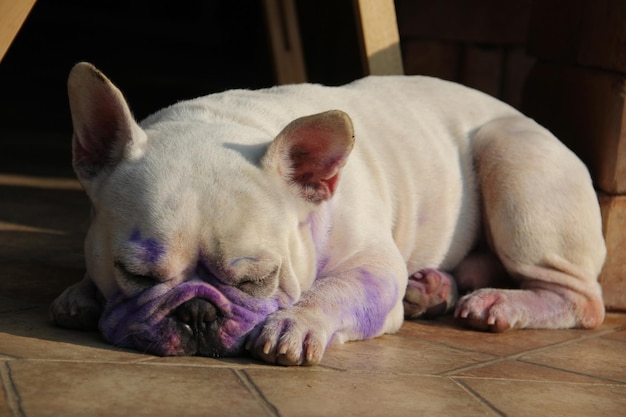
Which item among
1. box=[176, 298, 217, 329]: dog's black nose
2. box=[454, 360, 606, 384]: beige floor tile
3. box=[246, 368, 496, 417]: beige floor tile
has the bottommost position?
box=[454, 360, 606, 384]: beige floor tile

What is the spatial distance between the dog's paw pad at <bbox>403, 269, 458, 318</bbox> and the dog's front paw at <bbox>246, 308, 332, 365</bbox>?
996mm

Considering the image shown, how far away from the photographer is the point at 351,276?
11.9 ft

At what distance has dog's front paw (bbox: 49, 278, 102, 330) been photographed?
341 cm

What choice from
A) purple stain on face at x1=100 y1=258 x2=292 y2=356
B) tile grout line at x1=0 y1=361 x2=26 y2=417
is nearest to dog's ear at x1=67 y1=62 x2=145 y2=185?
purple stain on face at x1=100 y1=258 x2=292 y2=356

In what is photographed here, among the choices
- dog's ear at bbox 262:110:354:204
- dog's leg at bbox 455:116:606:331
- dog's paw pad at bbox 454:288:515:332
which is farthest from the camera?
dog's leg at bbox 455:116:606:331

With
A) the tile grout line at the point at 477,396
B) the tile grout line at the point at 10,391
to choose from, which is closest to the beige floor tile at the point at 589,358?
the tile grout line at the point at 477,396

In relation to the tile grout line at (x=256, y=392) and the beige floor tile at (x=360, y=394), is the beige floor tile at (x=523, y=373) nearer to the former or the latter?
the beige floor tile at (x=360, y=394)

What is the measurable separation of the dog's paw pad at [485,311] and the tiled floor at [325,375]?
0.16 ft

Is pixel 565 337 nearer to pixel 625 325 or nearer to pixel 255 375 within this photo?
pixel 625 325

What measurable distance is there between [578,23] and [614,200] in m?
0.88

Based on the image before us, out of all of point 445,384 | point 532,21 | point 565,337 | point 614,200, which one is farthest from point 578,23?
point 445,384

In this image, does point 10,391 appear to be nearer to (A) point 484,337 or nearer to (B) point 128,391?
(B) point 128,391

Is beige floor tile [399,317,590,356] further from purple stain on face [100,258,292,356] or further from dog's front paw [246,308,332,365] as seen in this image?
purple stain on face [100,258,292,356]

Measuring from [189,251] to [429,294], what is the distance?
1.40 meters
